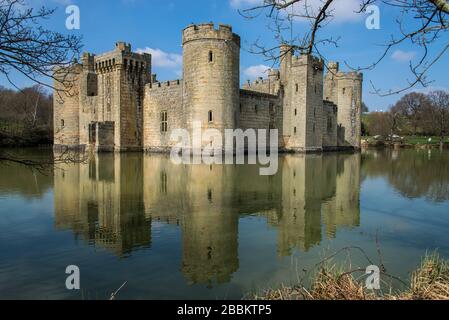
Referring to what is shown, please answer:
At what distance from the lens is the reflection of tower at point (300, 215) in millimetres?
6172

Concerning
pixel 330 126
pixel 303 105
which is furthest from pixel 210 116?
pixel 330 126

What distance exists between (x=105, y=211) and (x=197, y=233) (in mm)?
2700

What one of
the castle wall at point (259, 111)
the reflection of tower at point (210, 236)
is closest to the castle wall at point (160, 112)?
the castle wall at point (259, 111)

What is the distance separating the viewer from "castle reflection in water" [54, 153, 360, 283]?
582 cm

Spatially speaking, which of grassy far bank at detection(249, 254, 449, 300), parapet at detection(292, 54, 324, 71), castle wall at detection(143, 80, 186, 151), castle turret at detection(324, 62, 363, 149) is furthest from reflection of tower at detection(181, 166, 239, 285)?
castle turret at detection(324, 62, 363, 149)

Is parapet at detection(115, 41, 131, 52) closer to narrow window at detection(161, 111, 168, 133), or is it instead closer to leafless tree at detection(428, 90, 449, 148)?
narrow window at detection(161, 111, 168, 133)

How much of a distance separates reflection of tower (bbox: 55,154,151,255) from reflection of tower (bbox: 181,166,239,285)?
836 mm

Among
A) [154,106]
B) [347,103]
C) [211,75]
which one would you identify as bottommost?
[154,106]

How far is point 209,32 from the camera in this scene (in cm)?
2366

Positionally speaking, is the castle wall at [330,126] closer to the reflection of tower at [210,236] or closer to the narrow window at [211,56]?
the narrow window at [211,56]

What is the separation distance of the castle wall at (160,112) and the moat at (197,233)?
16791 mm

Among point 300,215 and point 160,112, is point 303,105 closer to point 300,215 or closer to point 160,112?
point 160,112

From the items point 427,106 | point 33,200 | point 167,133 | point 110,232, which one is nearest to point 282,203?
point 110,232

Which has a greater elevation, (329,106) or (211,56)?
(211,56)
